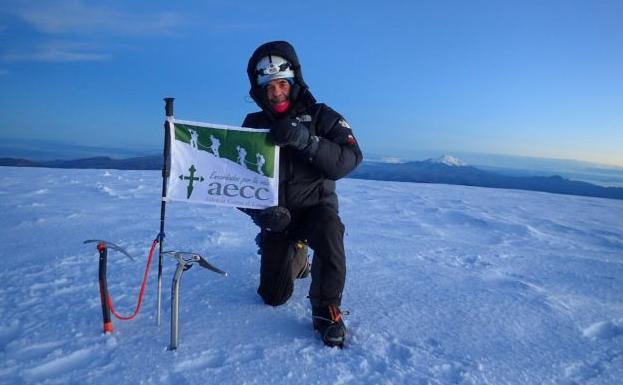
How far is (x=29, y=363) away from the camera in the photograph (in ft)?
6.70

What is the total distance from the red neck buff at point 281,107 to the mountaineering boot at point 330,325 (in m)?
1.55

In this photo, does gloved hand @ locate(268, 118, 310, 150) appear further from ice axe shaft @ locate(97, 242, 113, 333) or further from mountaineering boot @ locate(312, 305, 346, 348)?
ice axe shaft @ locate(97, 242, 113, 333)

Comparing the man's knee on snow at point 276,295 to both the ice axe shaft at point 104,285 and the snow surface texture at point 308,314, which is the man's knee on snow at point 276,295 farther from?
the ice axe shaft at point 104,285

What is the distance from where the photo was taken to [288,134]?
2510 millimetres

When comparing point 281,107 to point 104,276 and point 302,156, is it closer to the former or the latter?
point 302,156

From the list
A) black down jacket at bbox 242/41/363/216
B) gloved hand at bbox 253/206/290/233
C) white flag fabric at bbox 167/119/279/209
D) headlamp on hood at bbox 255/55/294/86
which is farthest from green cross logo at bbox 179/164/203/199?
headlamp on hood at bbox 255/55/294/86

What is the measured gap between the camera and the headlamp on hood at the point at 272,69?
292 centimetres

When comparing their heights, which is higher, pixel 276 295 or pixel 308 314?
pixel 276 295

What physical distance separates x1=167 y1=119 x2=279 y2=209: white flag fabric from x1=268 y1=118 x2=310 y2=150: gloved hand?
0.37 ft

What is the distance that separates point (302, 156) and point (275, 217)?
49cm

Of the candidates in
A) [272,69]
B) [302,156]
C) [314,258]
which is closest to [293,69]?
[272,69]

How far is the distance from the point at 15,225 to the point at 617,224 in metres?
10.7

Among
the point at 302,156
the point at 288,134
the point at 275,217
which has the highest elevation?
the point at 288,134

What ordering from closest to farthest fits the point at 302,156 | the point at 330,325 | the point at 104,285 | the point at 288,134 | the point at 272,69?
the point at 104,285
the point at 330,325
the point at 288,134
the point at 302,156
the point at 272,69
